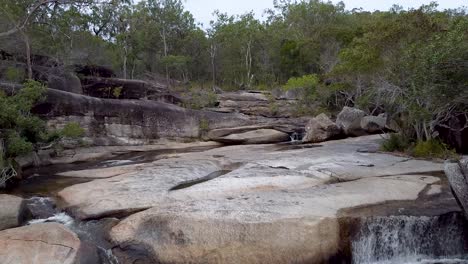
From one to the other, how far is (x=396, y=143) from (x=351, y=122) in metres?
6.53

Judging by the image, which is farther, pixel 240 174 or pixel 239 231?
pixel 240 174

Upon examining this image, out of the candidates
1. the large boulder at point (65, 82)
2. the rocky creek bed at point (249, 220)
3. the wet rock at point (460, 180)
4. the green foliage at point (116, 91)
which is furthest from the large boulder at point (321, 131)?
the large boulder at point (65, 82)

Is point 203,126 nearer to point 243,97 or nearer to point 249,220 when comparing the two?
point 243,97

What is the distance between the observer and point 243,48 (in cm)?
5366

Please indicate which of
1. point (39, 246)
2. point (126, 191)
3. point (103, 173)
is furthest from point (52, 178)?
point (39, 246)

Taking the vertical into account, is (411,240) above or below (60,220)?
below

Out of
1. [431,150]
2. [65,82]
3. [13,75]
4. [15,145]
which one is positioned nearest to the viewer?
[15,145]

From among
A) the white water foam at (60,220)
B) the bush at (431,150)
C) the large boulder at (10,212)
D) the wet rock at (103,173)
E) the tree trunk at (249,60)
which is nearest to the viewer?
the large boulder at (10,212)

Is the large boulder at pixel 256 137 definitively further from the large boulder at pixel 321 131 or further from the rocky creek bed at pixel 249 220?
the rocky creek bed at pixel 249 220

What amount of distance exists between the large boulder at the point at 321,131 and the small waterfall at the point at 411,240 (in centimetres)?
1384

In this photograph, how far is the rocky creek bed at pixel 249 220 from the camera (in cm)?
780

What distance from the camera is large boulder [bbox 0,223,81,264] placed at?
285 inches

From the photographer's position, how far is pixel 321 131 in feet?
76.4

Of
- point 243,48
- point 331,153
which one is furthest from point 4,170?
point 243,48
